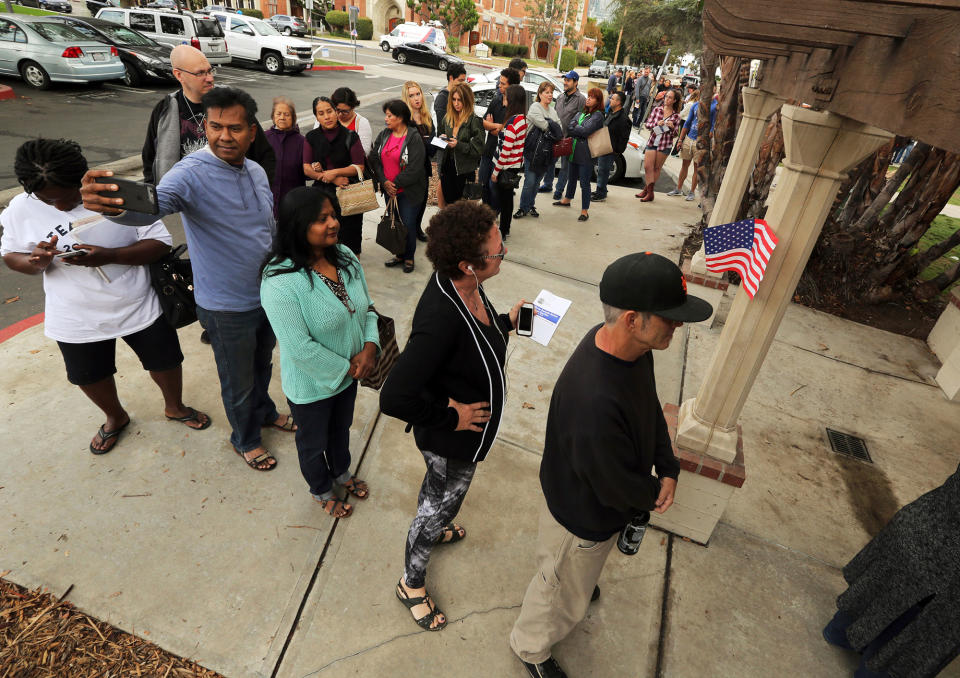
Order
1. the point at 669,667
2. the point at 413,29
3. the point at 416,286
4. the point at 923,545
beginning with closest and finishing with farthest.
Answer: the point at 923,545 < the point at 669,667 < the point at 416,286 < the point at 413,29

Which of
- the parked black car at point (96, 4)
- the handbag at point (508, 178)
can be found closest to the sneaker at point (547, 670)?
the handbag at point (508, 178)

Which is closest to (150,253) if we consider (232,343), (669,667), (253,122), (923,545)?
(232,343)

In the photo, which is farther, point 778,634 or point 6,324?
point 6,324

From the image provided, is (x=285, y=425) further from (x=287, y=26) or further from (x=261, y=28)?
(x=287, y=26)

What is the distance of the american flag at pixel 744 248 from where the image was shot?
242 centimetres

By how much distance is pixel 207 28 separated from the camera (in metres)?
17.4

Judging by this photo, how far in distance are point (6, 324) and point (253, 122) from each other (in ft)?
11.2

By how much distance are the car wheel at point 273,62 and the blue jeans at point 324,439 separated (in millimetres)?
21234

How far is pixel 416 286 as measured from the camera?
5668 mm

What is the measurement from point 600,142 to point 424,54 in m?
27.4

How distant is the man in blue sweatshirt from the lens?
8.01ft

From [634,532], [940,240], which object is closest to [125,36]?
[634,532]

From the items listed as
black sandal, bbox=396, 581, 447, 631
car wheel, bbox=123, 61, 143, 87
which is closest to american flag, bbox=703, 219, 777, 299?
black sandal, bbox=396, 581, 447, 631

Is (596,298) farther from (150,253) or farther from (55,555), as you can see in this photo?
(55,555)
